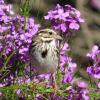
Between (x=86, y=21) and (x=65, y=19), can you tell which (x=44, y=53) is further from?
(x=86, y=21)

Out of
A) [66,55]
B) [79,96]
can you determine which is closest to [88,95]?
[79,96]

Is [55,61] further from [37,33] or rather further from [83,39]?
[83,39]

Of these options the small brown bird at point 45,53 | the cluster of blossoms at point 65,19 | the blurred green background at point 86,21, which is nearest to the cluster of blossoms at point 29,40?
the cluster of blossoms at point 65,19

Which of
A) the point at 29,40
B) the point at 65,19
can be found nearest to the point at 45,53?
the point at 29,40

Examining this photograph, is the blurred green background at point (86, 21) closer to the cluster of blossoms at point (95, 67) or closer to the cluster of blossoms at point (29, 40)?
the cluster of blossoms at point (29, 40)

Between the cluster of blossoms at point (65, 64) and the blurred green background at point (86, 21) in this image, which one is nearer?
the cluster of blossoms at point (65, 64)

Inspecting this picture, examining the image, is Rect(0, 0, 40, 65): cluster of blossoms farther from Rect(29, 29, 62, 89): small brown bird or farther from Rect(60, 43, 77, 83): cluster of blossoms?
Rect(60, 43, 77, 83): cluster of blossoms
